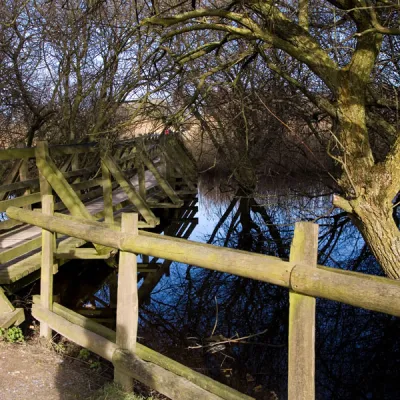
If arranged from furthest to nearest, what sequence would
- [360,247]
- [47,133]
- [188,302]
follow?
1. [47,133]
2. [360,247]
3. [188,302]

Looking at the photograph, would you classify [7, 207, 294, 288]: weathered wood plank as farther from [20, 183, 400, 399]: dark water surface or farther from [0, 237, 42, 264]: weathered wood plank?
[0, 237, 42, 264]: weathered wood plank

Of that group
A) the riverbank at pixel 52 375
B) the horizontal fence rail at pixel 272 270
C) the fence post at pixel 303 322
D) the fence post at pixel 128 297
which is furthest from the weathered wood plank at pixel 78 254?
the fence post at pixel 303 322

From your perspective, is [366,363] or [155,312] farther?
[155,312]

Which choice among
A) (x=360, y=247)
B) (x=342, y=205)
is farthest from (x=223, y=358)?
(x=360, y=247)

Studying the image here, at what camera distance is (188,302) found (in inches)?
324

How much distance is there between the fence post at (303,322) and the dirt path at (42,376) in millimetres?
1600

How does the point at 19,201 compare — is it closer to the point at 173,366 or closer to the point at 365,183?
the point at 173,366

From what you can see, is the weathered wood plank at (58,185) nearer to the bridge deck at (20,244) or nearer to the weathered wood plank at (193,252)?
the bridge deck at (20,244)

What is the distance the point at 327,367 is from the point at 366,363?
53cm

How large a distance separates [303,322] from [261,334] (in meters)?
4.68

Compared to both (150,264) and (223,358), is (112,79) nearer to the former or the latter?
(150,264)

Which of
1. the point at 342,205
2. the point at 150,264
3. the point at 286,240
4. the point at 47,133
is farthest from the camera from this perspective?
the point at 47,133

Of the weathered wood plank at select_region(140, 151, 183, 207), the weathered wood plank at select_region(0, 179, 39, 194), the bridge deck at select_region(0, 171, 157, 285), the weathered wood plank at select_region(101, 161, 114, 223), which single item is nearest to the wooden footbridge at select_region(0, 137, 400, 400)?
the bridge deck at select_region(0, 171, 157, 285)

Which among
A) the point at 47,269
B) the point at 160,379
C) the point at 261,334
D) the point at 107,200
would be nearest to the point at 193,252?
the point at 160,379
